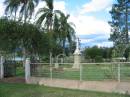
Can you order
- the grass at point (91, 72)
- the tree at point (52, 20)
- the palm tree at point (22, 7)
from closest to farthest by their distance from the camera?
the grass at point (91, 72)
the palm tree at point (22, 7)
the tree at point (52, 20)

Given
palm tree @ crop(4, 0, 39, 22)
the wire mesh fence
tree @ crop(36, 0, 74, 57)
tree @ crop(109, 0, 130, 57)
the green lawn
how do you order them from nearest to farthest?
the green lawn < the wire mesh fence < palm tree @ crop(4, 0, 39, 22) < tree @ crop(36, 0, 74, 57) < tree @ crop(109, 0, 130, 57)

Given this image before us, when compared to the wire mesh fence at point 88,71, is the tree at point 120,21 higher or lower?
higher

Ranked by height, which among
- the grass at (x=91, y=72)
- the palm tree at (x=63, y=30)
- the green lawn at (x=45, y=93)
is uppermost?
the palm tree at (x=63, y=30)

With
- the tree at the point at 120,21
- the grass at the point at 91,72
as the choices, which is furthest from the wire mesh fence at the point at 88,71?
the tree at the point at 120,21

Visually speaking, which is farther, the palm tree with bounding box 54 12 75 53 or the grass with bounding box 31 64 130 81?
the palm tree with bounding box 54 12 75 53

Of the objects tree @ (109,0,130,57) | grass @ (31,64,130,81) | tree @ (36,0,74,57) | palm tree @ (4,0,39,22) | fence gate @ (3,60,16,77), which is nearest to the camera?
grass @ (31,64,130,81)

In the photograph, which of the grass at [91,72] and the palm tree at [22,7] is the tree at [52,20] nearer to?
the palm tree at [22,7]

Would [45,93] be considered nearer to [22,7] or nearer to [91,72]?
[91,72]

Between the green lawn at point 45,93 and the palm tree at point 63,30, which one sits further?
the palm tree at point 63,30

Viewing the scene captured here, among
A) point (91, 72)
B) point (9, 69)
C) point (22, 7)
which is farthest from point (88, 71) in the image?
point (22, 7)

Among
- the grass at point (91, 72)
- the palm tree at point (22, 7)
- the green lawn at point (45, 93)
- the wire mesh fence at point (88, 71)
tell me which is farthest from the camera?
the palm tree at point (22, 7)

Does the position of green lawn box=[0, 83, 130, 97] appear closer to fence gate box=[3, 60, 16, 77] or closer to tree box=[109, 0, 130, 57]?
fence gate box=[3, 60, 16, 77]

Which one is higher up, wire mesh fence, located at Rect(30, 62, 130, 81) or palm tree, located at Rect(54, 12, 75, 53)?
palm tree, located at Rect(54, 12, 75, 53)

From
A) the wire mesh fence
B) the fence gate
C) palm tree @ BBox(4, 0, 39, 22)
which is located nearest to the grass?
the wire mesh fence
